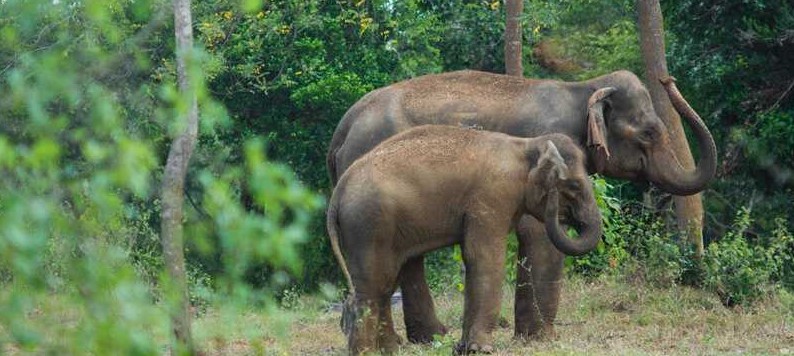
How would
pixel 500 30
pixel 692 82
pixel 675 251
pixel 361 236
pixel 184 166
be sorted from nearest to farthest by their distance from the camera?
pixel 361 236, pixel 184 166, pixel 675 251, pixel 692 82, pixel 500 30

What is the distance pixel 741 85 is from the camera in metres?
18.2

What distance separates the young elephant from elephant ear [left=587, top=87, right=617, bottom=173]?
41.3 inches

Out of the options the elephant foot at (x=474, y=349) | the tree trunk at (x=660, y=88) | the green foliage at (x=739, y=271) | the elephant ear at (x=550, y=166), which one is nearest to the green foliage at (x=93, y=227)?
the elephant foot at (x=474, y=349)

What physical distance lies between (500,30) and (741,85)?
14.9 ft

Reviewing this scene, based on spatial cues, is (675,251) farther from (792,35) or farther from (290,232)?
(290,232)

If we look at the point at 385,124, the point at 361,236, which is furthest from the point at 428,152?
the point at 385,124

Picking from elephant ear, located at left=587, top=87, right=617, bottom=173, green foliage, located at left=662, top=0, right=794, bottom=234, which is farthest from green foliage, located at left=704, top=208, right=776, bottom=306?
green foliage, located at left=662, top=0, right=794, bottom=234

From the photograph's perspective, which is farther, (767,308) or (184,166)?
(767,308)

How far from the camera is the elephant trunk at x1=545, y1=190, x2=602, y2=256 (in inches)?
423

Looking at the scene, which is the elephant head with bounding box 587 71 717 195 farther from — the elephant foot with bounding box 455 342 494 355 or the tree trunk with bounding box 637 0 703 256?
the elephant foot with bounding box 455 342 494 355

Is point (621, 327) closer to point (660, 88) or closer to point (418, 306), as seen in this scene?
point (418, 306)

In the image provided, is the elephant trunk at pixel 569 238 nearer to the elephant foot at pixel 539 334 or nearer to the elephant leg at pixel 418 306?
the elephant foot at pixel 539 334

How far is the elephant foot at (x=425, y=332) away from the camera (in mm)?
11781

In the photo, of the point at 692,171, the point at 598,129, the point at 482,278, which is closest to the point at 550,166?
the point at 482,278
